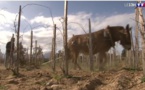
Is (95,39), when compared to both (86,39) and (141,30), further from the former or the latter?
(141,30)

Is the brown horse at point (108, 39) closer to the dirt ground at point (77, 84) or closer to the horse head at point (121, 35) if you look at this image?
the horse head at point (121, 35)

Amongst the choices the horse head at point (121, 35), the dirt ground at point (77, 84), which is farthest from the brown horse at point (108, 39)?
the dirt ground at point (77, 84)

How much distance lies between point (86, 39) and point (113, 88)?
7.09m

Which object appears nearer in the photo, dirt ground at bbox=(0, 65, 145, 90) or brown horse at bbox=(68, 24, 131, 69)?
dirt ground at bbox=(0, 65, 145, 90)

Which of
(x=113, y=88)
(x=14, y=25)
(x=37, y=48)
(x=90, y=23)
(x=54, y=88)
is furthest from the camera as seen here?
(x=37, y=48)

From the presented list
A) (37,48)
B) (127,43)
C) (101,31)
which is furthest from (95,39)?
(37,48)

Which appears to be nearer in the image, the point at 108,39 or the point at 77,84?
the point at 77,84

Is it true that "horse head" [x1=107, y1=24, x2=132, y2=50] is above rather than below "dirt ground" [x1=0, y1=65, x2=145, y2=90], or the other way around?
above

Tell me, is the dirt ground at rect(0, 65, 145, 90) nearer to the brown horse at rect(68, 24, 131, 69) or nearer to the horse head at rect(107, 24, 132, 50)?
the brown horse at rect(68, 24, 131, 69)

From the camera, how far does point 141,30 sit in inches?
232

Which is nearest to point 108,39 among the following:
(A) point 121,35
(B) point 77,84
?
(A) point 121,35

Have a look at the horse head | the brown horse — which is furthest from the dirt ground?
the horse head

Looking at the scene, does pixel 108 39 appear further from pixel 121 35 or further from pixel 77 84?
pixel 77 84

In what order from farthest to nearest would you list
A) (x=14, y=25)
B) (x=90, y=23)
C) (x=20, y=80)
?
(x=90, y=23)
(x=14, y=25)
(x=20, y=80)
